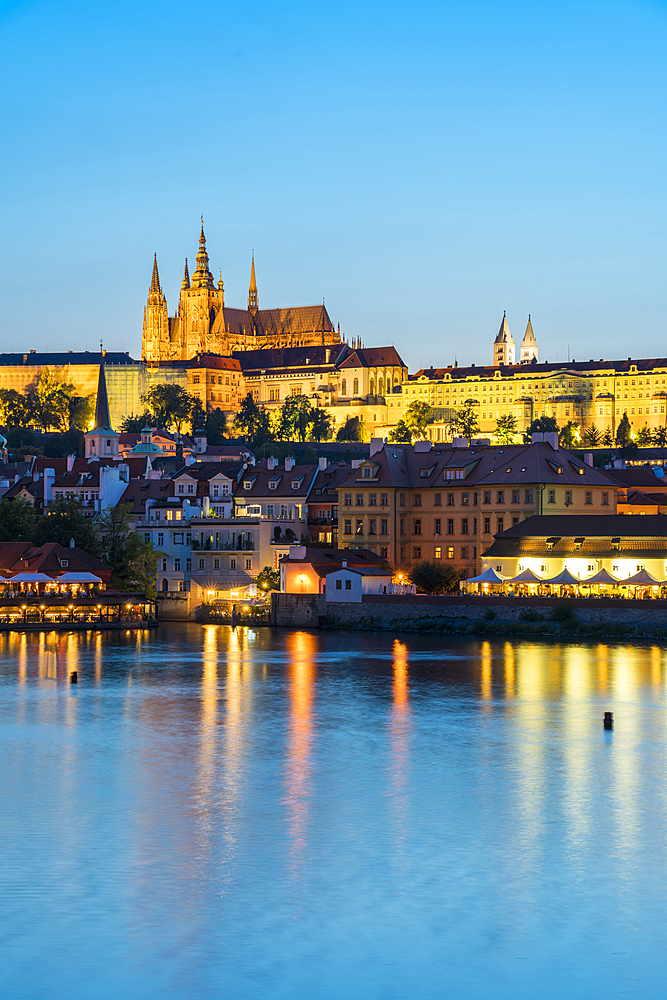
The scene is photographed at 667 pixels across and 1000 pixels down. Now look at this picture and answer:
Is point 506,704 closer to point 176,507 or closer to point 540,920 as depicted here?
point 540,920

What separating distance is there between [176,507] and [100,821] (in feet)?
185

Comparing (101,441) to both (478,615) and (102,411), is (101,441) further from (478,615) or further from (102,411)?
(478,615)

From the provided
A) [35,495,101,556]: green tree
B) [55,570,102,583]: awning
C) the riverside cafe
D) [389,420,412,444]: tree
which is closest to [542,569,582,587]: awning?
the riverside cafe

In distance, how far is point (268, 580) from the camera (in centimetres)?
7744

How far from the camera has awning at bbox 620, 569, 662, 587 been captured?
Result: 63.8 metres

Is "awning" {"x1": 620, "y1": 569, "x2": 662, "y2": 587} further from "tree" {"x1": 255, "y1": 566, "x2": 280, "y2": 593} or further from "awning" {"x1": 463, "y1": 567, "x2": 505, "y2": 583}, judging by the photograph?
"tree" {"x1": 255, "y1": 566, "x2": 280, "y2": 593}

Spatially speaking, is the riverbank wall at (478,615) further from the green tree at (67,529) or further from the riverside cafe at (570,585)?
the green tree at (67,529)

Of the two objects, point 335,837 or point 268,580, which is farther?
point 268,580

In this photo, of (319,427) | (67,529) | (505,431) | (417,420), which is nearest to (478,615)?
(67,529)

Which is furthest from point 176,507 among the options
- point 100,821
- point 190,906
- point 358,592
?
point 190,906

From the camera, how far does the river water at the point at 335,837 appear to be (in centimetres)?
2053

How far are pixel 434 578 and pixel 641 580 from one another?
12.0 meters

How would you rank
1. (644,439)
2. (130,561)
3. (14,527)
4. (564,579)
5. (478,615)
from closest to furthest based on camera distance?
(478,615)
(564,579)
(130,561)
(14,527)
(644,439)

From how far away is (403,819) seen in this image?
29.0m
